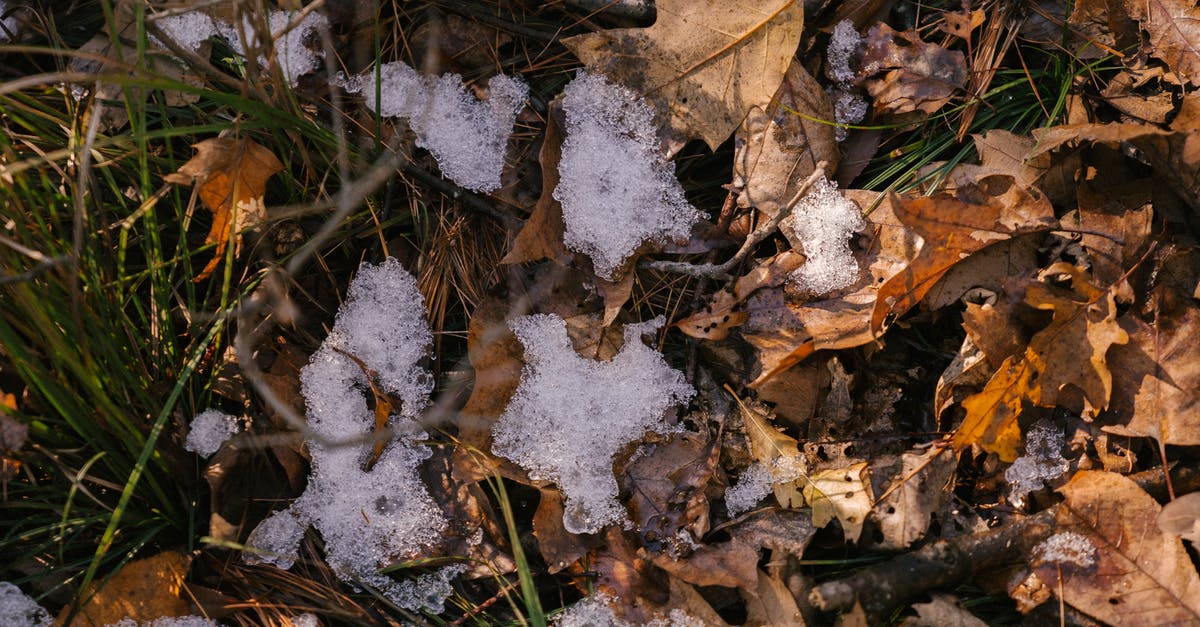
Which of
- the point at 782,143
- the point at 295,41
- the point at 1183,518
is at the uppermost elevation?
the point at 295,41

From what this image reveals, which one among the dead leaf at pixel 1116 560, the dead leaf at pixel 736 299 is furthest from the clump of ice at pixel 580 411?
the dead leaf at pixel 1116 560

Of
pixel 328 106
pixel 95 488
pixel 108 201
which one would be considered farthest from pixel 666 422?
pixel 108 201

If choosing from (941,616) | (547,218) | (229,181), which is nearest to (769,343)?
(547,218)

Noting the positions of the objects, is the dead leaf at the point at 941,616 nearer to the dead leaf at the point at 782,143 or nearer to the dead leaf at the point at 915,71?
the dead leaf at the point at 782,143

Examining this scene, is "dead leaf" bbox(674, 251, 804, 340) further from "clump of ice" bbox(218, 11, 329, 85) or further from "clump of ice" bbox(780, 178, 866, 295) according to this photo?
"clump of ice" bbox(218, 11, 329, 85)

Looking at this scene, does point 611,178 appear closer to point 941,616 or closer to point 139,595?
point 941,616

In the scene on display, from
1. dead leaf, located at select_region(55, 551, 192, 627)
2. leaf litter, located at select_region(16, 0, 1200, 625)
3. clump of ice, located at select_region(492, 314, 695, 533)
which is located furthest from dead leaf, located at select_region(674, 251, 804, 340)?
dead leaf, located at select_region(55, 551, 192, 627)

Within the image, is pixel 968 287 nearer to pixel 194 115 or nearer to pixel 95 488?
pixel 194 115
